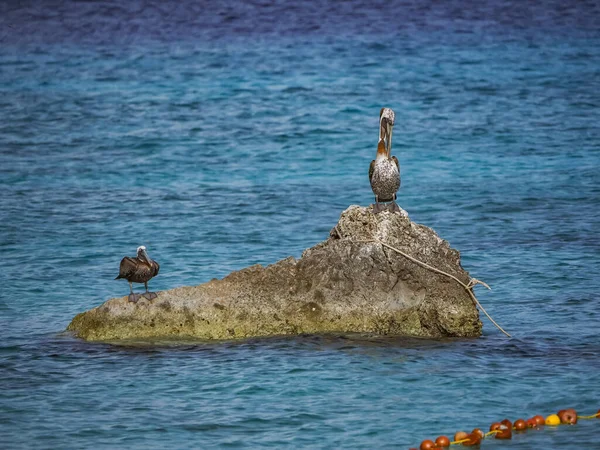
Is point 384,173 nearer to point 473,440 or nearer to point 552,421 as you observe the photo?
point 552,421

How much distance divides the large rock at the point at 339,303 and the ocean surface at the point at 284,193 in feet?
0.84

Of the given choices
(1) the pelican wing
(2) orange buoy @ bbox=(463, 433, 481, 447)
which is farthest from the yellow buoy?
(1) the pelican wing

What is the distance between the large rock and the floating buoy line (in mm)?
2640

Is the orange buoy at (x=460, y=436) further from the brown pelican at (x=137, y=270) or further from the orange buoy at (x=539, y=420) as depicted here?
the brown pelican at (x=137, y=270)

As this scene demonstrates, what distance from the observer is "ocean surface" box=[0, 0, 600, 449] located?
12586 millimetres

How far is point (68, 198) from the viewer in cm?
2498

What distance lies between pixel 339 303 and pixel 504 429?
11.3 feet

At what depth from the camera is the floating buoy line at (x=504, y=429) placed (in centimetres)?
1127

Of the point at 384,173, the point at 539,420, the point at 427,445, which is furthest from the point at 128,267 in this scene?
the point at 539,420

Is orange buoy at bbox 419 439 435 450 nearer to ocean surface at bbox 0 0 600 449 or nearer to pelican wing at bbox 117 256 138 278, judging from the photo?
ocean surface at bbox 0 0 600 449

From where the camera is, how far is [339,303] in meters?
14.5

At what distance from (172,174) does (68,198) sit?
10.9 ft

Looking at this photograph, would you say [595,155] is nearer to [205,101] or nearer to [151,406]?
[205,101]

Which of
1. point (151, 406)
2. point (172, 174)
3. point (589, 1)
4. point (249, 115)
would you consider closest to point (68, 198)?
point (172, 174)
